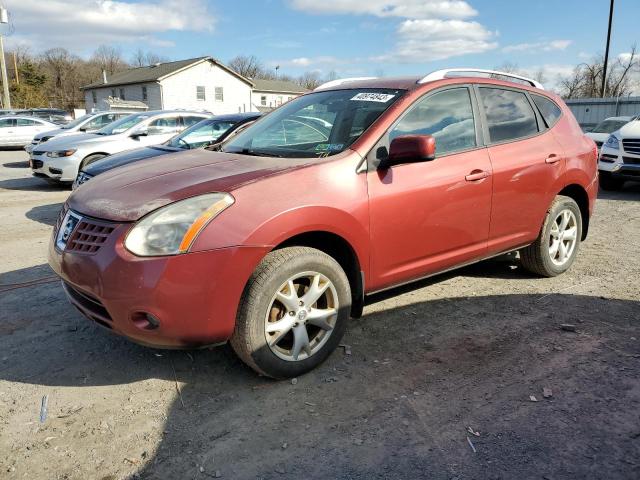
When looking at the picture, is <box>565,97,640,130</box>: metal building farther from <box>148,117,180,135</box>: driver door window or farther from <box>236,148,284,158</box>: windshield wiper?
<box>236,148,284,158</box>: windshield wiper

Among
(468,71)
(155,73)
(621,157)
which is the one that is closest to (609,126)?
(621,157)

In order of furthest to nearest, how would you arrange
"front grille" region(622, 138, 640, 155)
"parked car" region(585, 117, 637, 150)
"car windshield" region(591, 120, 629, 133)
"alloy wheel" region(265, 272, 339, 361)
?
"car windshield" region(591, 120, 629, 133) < "parked car" region(585, 117, 637, 150) < "front grille" region(622, 138, 640, 155) < "alloy wheel" region(265, 272, 339, 361)

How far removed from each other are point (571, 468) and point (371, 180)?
75.2 inches

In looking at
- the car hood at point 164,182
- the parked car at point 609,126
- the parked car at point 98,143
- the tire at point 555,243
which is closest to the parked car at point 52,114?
the parked car at point 98,143

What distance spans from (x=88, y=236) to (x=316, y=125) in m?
1.92

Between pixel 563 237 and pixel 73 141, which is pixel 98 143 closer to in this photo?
pixel 73 141

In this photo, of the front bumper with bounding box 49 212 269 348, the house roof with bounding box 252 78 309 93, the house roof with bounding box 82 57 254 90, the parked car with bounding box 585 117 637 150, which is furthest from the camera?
the house roof with bounding box 252 78 309 93

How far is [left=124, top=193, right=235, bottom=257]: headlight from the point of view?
2631mm

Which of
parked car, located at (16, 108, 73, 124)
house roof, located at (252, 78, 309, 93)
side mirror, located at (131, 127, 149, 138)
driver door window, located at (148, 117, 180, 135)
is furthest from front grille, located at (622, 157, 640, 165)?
house roof, located at (252, 78, 309, 93)

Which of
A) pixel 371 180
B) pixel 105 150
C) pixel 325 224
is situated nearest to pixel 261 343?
pixel 325 224

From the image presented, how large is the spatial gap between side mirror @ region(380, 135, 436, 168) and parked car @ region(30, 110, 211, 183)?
8.41 metres

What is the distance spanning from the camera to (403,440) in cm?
255

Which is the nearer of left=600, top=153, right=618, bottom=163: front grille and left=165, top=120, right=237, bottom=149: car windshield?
left=165, top=120, right=237, bottom=149: car windshield

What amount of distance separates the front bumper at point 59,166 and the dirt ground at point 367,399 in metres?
6.53
